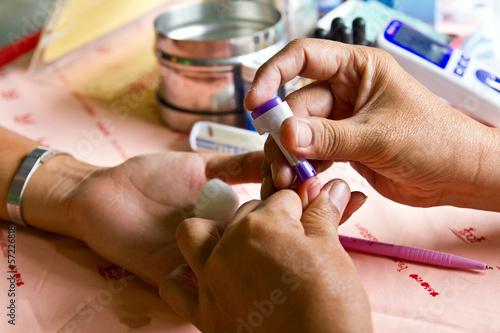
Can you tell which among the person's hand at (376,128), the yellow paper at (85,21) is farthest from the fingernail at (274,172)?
the yellow paper at (85,21)

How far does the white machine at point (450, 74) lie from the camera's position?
2.82ft

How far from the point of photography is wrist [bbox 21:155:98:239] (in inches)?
30.2

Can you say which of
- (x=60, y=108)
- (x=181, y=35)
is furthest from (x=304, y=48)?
(x=60, y=108)

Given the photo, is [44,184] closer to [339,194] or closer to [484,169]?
[339,194]

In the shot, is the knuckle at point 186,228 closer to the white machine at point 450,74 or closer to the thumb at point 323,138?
the thumb at point 323,138

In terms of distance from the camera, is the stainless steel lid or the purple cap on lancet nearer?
the purple cap on lancet

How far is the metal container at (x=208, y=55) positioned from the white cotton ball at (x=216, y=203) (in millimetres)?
327

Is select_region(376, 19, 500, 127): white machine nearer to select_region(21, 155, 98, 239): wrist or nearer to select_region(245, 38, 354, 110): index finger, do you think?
select_region(245, 38, 354, 110): index finger

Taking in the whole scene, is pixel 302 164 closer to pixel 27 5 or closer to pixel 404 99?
pixel 404 99

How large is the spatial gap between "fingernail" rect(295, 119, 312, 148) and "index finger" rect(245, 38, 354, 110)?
0.19 feet

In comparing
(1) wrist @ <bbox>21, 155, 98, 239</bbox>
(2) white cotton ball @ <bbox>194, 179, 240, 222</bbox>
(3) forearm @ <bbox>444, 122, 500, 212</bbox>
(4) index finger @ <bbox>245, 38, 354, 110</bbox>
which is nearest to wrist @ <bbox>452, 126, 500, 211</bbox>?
(3) forearm @ <bbox>444, 122, 500, 212</bbox>

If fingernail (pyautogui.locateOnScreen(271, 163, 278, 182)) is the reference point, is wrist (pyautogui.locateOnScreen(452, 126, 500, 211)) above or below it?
below

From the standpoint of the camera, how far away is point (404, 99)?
628 mm

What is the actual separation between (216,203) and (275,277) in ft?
0.81
